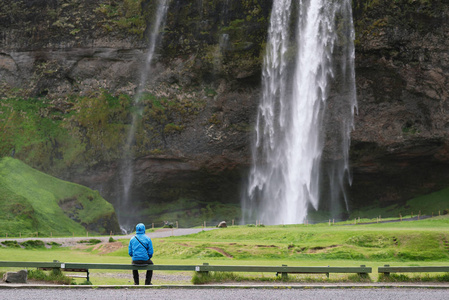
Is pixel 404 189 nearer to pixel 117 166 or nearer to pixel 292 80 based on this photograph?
pixel 292 80

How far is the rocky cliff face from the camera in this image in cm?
6191

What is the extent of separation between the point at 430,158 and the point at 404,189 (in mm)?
6332

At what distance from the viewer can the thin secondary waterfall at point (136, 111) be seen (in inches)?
2734

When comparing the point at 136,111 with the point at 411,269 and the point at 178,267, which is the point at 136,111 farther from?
the point at 411,269

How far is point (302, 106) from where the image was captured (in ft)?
214

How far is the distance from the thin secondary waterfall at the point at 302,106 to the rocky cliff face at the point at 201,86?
1.52m

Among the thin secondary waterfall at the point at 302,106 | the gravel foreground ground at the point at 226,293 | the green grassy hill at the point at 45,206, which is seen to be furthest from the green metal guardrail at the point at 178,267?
the thin secondary waterfall at the point at 302,106

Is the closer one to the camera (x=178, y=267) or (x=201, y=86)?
(x=178, y=267)

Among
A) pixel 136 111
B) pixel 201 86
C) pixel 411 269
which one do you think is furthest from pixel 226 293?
pixel 136 111

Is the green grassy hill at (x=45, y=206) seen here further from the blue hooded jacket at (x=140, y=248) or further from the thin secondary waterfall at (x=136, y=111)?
the blue hooded jacket at (x=140, y=248)

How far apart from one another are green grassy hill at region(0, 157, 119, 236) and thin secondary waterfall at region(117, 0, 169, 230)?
920cm

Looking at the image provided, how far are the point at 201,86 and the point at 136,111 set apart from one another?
30.4 ft

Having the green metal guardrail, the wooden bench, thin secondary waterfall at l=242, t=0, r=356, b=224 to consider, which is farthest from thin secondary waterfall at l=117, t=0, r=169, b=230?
the wooden bench

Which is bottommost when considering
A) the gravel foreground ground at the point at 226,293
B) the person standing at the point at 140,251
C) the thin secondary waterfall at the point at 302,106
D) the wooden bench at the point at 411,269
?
the gravel foreground ground at the point at 226,293
